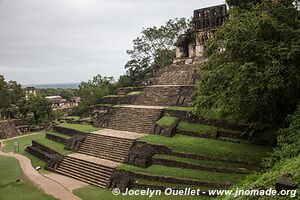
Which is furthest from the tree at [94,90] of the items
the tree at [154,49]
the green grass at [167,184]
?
the green grass at [167,184]

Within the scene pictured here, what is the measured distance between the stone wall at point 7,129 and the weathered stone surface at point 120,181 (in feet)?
80.2

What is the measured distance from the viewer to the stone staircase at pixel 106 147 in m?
17.7

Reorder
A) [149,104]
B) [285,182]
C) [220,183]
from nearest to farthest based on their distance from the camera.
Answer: [285,182]
[220,183]
[149,104]

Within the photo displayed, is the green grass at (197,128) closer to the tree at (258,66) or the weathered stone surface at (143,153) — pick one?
the weathered stone surface at (143,153)

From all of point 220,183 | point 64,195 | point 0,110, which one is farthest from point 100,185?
point 0,110

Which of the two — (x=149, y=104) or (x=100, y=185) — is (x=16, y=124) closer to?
(x=149, y=104)

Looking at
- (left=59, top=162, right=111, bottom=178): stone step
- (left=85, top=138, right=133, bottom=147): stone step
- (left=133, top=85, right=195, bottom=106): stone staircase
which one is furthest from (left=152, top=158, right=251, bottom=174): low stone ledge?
(left=133, top=85, right=195, bottom=106): stone staircase

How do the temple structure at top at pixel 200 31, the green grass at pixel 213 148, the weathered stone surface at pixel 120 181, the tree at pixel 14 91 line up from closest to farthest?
the green grass at pixel 213 148
the weathered stone surface at pixel 120 181
the temple structure at top at pixel 200 31
the tree at pixel 14 91

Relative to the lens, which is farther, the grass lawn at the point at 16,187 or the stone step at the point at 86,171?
the stone step at the point at 86,171

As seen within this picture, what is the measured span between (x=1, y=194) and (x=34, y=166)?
4966 mm

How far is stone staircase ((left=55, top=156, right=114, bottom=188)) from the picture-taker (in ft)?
52.2

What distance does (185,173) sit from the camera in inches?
558

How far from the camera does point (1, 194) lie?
1514 cm

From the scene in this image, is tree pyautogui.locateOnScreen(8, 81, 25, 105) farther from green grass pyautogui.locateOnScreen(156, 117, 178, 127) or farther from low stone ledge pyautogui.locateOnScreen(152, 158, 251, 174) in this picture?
low stone ledge pyautogui.locateOnScreen(152, 158, 251, 174)
